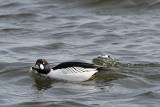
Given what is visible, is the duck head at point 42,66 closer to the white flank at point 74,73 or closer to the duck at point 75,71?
the duck at point 75,71

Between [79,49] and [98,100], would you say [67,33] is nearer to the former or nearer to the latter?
[79,49]

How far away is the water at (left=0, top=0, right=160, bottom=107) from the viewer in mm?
11047

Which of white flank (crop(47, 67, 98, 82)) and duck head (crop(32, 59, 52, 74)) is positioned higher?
duck head (crop(32, 59, 52, 74))

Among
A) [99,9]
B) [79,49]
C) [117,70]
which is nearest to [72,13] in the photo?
[99,9]

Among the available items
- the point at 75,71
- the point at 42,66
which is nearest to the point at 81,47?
the point at 42,66

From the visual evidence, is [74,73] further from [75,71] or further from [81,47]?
[81,47]

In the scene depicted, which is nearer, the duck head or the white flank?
the white flank

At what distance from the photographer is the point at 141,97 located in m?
10.9

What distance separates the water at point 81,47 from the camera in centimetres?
1105

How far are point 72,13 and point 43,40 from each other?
3.95m

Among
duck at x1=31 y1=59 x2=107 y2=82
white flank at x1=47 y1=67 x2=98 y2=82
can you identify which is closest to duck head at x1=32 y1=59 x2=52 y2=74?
duck at x1=31 y1=59 x2=107 y2=82

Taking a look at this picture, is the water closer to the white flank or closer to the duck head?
the white flank

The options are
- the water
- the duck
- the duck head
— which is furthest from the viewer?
the duck head

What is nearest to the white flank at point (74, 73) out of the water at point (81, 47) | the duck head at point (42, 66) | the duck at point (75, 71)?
the duck at point (75, 71)
